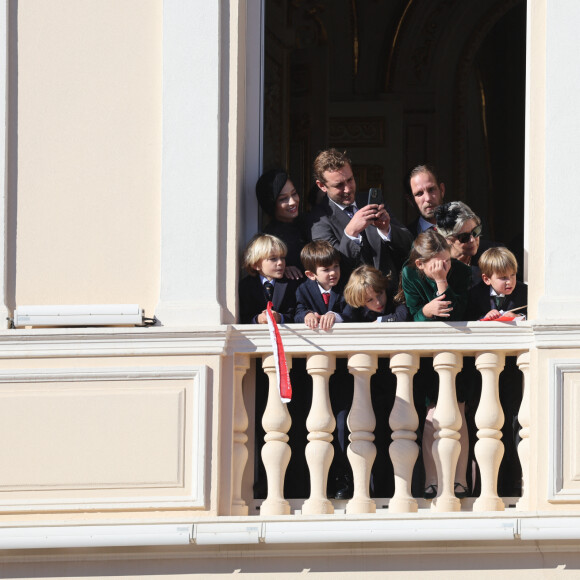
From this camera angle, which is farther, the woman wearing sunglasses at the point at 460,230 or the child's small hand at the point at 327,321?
the woman wearing sunglasses at the point at 460,230

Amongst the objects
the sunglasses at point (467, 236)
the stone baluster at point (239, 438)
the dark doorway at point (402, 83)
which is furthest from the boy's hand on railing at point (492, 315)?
the dark doorway at point (402, 83)

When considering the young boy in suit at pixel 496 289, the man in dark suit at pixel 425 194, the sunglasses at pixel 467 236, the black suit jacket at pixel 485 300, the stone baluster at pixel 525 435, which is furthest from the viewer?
the man in dark suit at pixel 425 194

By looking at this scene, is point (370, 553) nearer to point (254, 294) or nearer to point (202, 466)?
point (202, 466)

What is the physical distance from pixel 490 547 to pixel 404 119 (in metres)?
6.88

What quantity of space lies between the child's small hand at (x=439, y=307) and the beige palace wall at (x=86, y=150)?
131 cm

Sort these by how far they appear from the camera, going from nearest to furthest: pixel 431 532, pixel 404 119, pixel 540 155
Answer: pixel 431 532, pixel 540 155, pixel 404 119

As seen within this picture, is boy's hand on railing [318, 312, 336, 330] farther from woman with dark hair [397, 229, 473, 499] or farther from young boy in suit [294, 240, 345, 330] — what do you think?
woman with dark hair [397, 229, 473, 499]

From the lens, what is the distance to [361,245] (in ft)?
27.3

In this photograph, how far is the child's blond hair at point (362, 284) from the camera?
26.2 feet

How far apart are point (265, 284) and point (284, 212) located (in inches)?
16.6

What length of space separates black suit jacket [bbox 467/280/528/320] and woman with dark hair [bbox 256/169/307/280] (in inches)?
33.1

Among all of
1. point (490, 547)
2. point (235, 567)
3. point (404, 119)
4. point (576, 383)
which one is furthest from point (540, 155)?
point (404, 119)

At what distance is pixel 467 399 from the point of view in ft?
27.1

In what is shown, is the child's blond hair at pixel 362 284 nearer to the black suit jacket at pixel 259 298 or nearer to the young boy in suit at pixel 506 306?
the black suit jacket at pixel 259 298
